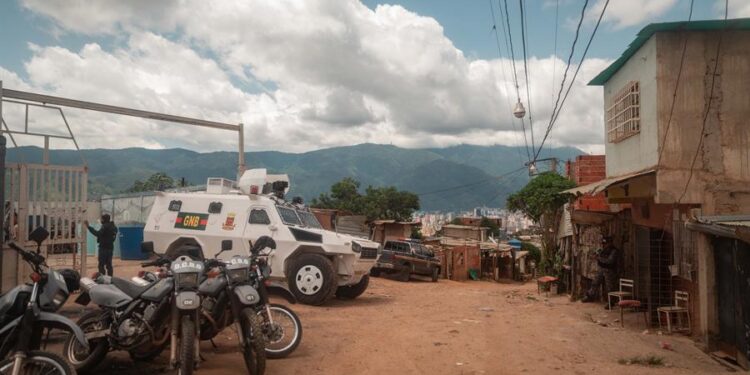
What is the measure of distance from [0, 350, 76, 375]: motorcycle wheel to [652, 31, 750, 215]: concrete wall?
28.3 feet

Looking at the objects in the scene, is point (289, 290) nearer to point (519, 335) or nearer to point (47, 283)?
point (519, 335)

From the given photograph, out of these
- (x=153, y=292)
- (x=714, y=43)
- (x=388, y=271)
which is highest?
(x=714, y=43)

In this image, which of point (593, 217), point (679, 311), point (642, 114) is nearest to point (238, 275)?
point (679, 311)

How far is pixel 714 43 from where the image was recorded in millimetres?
9094

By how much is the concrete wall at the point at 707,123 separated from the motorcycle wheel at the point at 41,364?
28.3ft

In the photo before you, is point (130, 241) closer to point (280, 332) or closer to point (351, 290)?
point (351, 290)

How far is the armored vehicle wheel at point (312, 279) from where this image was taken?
34.3ft

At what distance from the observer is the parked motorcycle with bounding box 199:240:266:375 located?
5430mm

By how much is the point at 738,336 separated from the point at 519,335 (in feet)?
9.02

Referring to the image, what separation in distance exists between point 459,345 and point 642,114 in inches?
Answer: 223

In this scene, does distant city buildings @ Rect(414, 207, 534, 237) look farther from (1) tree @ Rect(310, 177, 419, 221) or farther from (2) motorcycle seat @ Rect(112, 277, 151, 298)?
(2) motorcycle seat @ Rect(112, 277, 151, 298)

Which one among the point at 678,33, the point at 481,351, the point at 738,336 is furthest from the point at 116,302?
the point at 678,33

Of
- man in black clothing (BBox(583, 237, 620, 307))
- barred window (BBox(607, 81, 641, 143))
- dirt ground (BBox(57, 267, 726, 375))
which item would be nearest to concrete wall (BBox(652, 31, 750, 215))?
barred window (BBox(607, 81, 641, 143))

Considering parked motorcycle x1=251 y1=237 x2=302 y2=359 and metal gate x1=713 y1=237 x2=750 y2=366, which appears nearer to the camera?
parked motorcycle x1=251 y1=237 x2=302 y2=359
